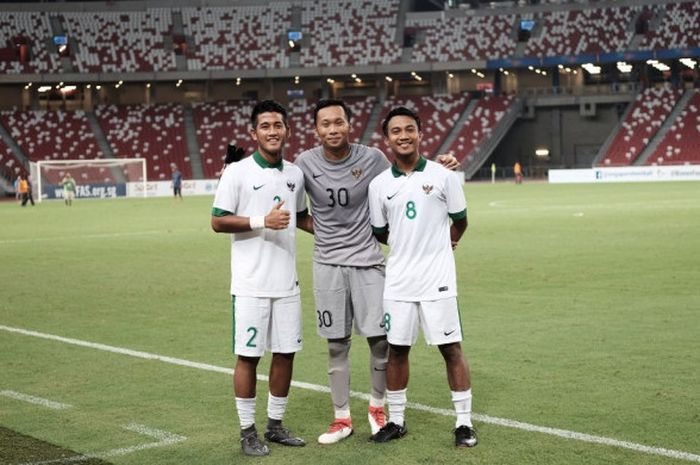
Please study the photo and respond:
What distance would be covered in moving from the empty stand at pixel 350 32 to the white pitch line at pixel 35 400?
7067 cm

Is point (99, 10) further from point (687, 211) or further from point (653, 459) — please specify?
point (653, 459)

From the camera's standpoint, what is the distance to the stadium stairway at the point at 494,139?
238 ft

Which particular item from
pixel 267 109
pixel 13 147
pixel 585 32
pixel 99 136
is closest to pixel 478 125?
pixel 585 32

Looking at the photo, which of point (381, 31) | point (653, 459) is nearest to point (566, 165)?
point (381, 31)

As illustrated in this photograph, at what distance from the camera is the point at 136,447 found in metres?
7.70

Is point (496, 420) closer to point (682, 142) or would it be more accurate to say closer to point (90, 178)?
point (90, 178)

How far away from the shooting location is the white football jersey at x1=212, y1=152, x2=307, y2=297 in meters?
7.74

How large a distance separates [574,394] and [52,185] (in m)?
54.0

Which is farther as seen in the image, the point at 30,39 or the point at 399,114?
the point at 30,39

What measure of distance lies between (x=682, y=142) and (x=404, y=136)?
6665cm

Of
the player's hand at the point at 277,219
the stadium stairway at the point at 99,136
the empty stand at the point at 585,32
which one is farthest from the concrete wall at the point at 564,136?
the player's hand at the point at 277,219

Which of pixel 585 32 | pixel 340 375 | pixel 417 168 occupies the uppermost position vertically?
pixel 585 32

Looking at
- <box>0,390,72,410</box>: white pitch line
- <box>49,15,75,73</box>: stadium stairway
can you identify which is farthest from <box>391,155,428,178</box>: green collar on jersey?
<box>49,15,75,73</box>: stadium stairway

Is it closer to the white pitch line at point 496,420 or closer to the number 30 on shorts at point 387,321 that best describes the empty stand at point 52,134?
the white pitch line at point 496,420
